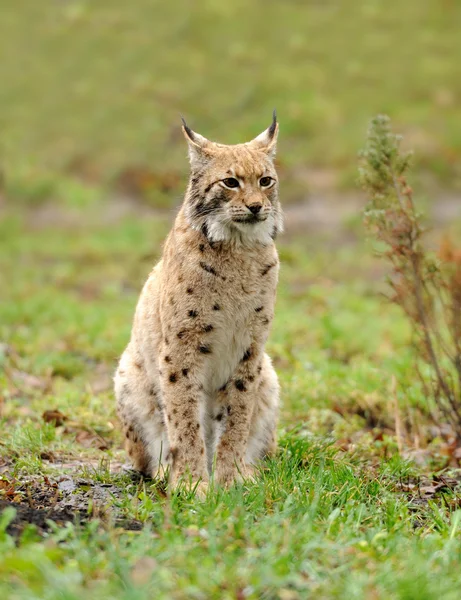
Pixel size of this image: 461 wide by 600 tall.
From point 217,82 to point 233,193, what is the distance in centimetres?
1499

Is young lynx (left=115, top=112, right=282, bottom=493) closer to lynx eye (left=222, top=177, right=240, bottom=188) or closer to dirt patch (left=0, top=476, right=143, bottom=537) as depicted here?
lynx eye (left=222, top=177, right=240, bottom=188)

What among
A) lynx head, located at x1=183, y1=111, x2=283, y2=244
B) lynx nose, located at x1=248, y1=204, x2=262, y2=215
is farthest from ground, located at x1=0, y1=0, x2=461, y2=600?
lynx nose, located at x1=248, y1=204, x2=262, y2=215

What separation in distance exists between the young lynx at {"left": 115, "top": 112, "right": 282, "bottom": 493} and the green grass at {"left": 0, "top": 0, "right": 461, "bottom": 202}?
1109 cm

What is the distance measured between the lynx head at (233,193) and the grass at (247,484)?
128cm

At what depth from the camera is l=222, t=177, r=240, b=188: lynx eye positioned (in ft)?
16.3

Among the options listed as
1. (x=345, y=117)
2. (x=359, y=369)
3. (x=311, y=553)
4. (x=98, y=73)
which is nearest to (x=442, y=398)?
(x=359, y=369)

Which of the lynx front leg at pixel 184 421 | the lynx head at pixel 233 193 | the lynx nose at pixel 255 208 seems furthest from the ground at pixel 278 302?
the lynx nose at pixel 255 208

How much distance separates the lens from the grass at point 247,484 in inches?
127

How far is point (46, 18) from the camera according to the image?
21.0 meters

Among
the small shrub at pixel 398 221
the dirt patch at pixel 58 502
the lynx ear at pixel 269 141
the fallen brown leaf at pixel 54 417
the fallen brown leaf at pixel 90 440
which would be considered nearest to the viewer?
the dirt patch at pixel 58 502

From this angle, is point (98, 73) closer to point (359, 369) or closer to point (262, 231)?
point (359, 369)

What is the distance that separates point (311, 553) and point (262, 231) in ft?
6.67

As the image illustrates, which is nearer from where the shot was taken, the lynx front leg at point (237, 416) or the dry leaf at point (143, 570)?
the dry leaf at point (143, 570)

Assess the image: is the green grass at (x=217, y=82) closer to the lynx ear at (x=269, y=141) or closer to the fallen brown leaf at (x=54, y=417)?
the fallen brown leaf at (x=54, y=417)
